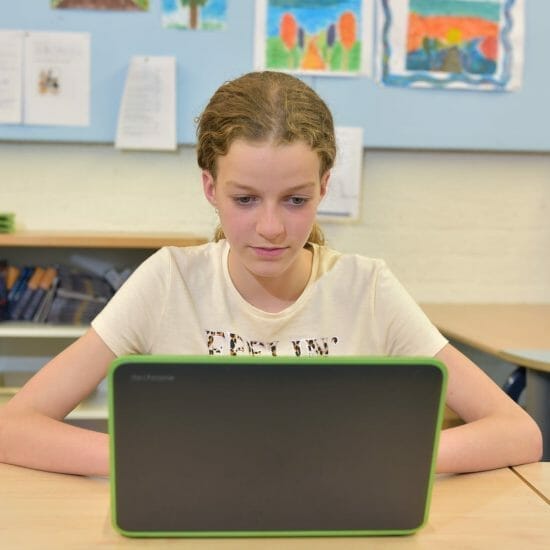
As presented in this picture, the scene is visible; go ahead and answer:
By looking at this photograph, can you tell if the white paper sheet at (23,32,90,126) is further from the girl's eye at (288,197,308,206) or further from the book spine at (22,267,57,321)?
the girl's eye at (288,197,308,206)

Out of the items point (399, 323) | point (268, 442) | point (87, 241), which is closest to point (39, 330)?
point (87, 241)

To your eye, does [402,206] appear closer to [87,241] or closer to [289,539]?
[87,241]

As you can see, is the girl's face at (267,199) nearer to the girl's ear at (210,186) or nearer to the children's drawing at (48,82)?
the girl's ear at (210,186)

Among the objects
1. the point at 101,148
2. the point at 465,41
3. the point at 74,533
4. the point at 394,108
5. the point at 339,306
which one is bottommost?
the point at 74,533

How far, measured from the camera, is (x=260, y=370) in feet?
2.19

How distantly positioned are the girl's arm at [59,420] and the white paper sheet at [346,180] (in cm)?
150

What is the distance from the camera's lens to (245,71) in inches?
97.6

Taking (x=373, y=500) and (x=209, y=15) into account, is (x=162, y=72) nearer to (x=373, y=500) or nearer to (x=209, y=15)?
(x=209, y=15)

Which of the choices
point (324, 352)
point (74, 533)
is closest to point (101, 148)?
point (324, 352)

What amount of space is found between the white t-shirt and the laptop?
0.52 meters

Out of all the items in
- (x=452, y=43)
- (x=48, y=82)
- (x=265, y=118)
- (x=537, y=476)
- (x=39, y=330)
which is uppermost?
(x=452, y=43)

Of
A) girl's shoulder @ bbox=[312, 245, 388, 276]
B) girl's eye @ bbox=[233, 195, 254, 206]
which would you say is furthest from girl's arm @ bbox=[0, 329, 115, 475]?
girl's shoulder @ bbox=[312, 245, 388, 276]

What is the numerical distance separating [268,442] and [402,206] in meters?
2.03

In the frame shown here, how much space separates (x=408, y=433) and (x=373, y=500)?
0.09m
